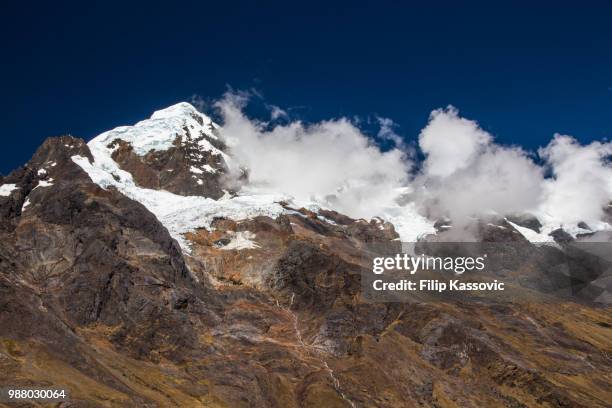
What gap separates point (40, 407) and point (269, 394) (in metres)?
71.3

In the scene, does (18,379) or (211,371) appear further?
(211,371)

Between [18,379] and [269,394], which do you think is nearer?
[18,379]

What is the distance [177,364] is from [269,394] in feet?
100

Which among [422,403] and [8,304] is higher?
[8,304]

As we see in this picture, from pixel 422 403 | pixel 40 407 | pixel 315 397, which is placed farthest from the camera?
pixel 422 403

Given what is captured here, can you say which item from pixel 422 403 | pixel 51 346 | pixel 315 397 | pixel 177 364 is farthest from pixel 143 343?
pixel 422 403

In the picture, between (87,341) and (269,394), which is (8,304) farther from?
(269,394)

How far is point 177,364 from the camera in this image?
642 feet

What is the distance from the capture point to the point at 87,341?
188 m

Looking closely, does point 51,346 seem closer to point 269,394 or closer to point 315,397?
point 269,394

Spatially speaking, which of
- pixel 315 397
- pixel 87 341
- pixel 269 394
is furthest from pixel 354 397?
pixel 87 341

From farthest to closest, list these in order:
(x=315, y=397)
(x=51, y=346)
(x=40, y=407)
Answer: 1. (x=315, y=397)
2. (x=51, y=346)
3. (x=40, y=407)

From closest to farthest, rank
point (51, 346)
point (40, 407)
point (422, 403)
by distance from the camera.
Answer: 1. point (40, 407)
2. point (51, 346)
3. point (422, 403)

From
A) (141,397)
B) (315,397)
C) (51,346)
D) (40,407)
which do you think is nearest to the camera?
(40,407)
